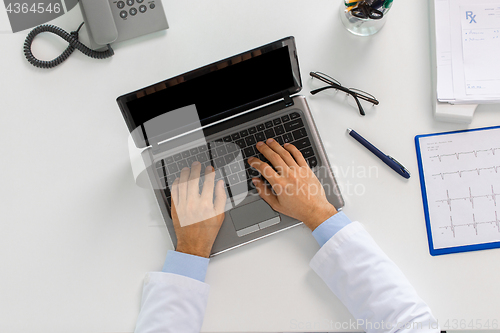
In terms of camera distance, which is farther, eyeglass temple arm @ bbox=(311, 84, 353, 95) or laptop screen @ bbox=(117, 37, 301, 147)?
eyeglass temple arm @ bbox=(311, 84, 353, 95)

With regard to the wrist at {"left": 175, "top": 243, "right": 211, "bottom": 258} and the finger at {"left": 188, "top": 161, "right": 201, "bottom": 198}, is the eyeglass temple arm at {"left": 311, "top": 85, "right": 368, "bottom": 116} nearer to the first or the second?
the finger at {"left": 188, "top": 161, "right": 201, "bottom": 198}

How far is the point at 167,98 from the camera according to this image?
69cm

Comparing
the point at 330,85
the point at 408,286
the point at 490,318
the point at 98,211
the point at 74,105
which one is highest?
the point at 74,105

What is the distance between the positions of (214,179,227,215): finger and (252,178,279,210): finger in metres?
0.08

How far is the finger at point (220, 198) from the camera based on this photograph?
0.76m

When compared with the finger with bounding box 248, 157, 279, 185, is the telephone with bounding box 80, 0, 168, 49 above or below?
above

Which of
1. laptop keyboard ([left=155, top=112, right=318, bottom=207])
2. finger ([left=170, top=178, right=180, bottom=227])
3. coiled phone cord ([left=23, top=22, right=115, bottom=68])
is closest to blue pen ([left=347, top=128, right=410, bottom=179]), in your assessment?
laptop keyboard ([left=155, top=112, right=318, bottom=207])

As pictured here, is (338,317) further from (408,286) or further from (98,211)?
(98,211)

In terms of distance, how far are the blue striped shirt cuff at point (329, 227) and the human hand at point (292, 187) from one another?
0.01 m

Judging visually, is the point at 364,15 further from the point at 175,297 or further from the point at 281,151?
the point at 175,297

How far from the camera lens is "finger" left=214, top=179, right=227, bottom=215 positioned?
30.1 inches

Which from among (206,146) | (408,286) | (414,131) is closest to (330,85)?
(414,131)

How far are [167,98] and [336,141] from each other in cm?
42

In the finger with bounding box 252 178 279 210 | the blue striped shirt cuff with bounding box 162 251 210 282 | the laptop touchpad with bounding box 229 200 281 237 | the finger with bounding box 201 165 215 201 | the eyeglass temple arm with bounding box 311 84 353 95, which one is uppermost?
the eyeglass temple arm with bounding box 311 84 353 95
